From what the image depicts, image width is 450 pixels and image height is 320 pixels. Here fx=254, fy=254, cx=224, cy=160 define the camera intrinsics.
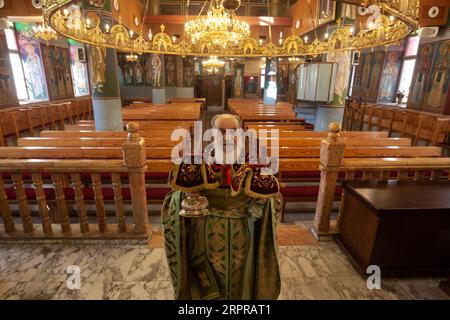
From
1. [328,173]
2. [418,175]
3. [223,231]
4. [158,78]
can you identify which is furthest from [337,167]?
[158,78]

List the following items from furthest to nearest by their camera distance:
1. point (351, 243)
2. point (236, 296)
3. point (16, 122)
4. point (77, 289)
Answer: point (16, 122) → point (351, 243) → point (77, 289) → point (236, 296)

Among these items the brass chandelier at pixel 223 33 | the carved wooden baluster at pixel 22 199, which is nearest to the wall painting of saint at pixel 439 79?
the brass chandelier at pixel 223 33

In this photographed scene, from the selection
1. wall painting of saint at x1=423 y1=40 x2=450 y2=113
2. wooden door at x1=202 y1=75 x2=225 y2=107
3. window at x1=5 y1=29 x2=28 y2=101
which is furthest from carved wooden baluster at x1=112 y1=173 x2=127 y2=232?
wooden door at x1=202 y1=75 x2=225 y2=107

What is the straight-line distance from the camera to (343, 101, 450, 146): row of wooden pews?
6.94m

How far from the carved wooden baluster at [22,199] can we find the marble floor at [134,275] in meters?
0.21

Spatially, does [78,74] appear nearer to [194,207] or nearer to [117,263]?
[117,263]

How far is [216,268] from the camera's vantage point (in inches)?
68.2

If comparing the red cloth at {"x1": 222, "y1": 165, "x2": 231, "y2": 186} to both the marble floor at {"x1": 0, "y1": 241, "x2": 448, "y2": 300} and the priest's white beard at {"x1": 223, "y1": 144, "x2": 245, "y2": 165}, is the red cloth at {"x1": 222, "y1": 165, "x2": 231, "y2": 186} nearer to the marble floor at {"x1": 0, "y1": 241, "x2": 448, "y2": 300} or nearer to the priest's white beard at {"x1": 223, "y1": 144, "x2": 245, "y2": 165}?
the priest's white beard at {"x1": 223, "y1": 144, "x2": 245, "y2": 165}

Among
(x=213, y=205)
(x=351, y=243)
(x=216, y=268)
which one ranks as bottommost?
(x=351, y=243)

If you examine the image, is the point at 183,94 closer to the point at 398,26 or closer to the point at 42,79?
the point at 42,79

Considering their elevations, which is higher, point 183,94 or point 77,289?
point 183,94

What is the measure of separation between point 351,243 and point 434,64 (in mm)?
8453

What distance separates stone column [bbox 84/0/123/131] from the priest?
596 cm

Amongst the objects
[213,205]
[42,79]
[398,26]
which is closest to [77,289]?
[213,205]
